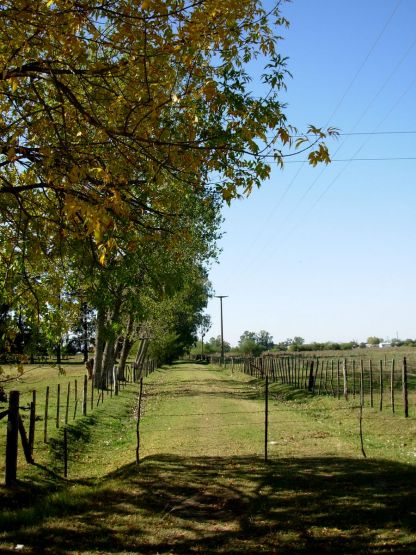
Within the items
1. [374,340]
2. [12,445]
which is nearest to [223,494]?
[12,445]

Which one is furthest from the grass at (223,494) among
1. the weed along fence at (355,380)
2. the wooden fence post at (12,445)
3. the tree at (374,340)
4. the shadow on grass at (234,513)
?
the tree at (374,340)

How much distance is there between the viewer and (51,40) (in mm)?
8391

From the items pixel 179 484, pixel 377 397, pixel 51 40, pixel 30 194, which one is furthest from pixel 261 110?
pixel 377 397

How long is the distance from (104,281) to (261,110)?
4584 millimetres

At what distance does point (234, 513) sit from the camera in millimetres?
8695

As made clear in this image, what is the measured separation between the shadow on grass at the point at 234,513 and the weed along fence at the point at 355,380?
33.2ft

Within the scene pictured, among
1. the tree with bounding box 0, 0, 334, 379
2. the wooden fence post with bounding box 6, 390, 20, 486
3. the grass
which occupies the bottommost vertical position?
the grass

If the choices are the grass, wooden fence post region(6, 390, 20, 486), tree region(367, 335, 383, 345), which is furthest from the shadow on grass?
tree region(367, 335, 383, 345)

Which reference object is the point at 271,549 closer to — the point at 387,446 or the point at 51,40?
the point at 51,40

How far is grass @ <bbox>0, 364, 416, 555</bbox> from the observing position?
7.36 m

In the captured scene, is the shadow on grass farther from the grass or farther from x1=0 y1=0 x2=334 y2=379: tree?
x1=0 y1=0 x2=334 y2=379: tree

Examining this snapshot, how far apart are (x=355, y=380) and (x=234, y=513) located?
2860cm

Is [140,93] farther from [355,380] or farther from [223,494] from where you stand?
[355,380]

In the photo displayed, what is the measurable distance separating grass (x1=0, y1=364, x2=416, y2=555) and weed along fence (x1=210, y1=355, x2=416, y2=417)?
2540mm
